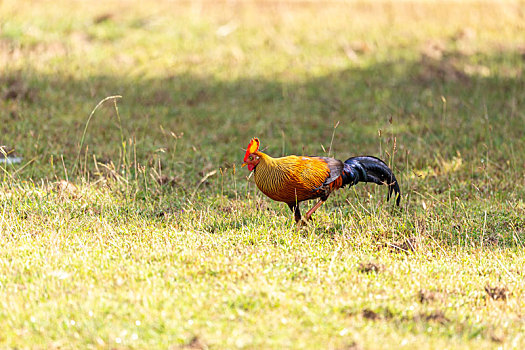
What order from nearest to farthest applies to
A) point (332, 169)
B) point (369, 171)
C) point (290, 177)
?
point (290, 177) < point (332, 169) < point (369, 171)

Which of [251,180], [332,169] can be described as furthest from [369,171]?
[251,180]

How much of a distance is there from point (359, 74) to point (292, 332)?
35.5 feet

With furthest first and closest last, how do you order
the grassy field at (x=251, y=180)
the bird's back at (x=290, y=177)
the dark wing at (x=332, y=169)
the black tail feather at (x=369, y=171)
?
the black tail feather at (x=369, y=171), the dark wing at (x=332, y=169), the bird's back at (x=290, y=177), the grassy field at (x=251, y=180)

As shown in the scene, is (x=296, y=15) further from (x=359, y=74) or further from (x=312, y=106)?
(x=312, y=106)

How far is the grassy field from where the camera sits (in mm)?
Result: 4898

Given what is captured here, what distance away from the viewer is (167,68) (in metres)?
14.4

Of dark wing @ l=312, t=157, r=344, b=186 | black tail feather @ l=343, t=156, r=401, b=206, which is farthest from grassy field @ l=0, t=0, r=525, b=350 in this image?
dark wing @ l=312, t=157, r=344, b=186

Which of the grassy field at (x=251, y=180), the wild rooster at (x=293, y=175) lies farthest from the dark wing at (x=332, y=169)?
the grassy field at (x=251, y=180)

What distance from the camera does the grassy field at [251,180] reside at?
490cm

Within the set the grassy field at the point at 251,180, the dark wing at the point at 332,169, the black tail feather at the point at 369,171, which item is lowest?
the grassy field at the point at 251,180

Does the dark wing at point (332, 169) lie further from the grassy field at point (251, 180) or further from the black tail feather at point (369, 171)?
the grassy field at point (251, 180)

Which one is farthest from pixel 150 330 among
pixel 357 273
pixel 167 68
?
pixel 167 68

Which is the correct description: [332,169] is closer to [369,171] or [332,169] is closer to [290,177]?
[290,177]

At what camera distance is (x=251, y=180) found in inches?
366
